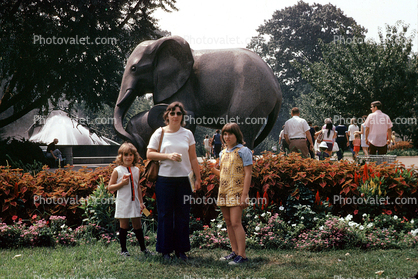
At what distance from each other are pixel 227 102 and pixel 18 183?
3.57 metres

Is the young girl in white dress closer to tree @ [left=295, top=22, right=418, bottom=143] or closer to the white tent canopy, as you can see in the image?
the white tent canopy

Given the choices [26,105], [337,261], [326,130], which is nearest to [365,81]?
[326,130]

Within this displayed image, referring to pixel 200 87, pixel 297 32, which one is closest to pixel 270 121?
pixel 200 87

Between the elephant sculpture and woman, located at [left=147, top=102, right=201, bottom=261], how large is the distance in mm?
2341

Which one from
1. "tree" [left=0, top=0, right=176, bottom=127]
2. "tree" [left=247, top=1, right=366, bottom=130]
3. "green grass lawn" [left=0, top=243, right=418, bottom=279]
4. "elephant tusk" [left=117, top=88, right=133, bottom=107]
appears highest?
"tree" [left=247, top=1, right=366, bottom=130]

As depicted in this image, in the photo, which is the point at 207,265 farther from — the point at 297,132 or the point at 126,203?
the point at 297,132

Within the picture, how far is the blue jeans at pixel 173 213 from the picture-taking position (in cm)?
454

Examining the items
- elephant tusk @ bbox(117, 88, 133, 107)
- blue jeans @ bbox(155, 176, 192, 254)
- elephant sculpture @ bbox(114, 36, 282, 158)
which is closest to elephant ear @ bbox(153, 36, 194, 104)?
elephant sculpture @ bbox(114, 36, 282, 158)

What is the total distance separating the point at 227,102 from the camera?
699cm

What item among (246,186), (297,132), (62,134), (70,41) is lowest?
(246,186)

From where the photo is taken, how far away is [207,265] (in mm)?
4387

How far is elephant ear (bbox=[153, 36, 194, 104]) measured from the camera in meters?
7.13

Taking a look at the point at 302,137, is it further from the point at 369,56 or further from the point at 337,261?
the point at 369,56

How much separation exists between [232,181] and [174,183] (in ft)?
2.14
